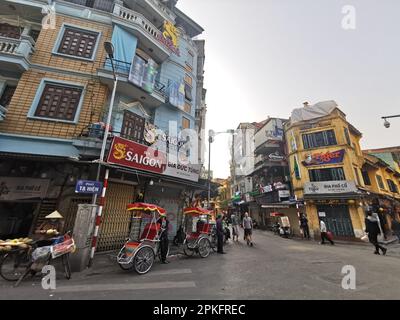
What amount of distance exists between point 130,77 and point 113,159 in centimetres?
534

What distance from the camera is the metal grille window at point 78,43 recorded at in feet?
36.2

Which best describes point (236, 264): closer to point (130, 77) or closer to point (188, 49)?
point (130, 77)

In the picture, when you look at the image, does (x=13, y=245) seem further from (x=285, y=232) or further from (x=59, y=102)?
(x=285, y=232)

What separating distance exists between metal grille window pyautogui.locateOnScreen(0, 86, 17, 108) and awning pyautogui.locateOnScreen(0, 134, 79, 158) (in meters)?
2.58

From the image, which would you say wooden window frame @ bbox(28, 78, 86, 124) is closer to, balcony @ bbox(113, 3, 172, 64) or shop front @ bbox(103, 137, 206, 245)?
shop front @ bbox(103, 137, 206, 245)

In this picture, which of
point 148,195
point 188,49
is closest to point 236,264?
point 148,195

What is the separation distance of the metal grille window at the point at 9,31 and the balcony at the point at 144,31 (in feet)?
18.2

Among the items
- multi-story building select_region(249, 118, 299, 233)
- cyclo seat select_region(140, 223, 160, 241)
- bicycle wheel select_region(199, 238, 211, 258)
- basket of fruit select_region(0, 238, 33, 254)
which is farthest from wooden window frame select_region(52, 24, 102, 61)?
multi-story building select_region(249, 118, 299, 233)

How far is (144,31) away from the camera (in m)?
12.6

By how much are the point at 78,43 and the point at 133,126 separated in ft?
19.4

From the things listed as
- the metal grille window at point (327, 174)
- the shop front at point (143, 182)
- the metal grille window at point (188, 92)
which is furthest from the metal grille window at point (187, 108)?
the metal grille window at point (327, 174)

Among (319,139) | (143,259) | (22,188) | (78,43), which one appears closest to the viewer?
(143,259)

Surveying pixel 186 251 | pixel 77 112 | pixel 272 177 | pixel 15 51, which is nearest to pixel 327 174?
pixel 272 177

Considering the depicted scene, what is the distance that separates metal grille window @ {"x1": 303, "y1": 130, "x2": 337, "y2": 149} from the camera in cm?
2067
